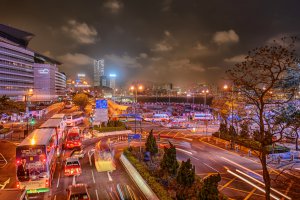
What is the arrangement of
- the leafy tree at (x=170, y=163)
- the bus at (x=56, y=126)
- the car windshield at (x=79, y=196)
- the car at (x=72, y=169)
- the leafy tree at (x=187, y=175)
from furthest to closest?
the bus at (x=56, y=126) → the car at (x=72, y=169) → the leafy tree at (x=170, y=163) → the leafy tree at (x=187, y=175) → the car windshield at (x=79, y=196)

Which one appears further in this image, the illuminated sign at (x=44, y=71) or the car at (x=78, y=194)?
the illuminated sign at (x=44, y=71)

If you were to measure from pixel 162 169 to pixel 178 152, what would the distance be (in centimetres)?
1343

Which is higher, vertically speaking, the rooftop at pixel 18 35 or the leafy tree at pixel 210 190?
the rooftop at pixel 18 35

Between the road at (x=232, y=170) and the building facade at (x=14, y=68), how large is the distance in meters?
90.3

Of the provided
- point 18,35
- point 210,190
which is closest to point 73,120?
point 210,190

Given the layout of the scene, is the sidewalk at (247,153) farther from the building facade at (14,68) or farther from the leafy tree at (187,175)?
the building facade at (14,68)

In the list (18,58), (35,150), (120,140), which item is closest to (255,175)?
(35,150)

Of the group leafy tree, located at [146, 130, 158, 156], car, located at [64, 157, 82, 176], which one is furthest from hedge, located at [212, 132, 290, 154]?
car, located at [64, 157, 82, 176]

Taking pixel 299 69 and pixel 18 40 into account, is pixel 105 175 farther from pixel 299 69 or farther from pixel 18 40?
pixel 18 40

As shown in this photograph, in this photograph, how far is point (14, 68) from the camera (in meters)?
119

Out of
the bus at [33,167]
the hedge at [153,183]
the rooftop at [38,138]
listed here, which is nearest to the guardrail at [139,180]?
the hedge at [153,183]

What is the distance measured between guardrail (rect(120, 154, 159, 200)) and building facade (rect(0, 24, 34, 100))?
9461 cm

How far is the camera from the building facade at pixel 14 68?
361 feet

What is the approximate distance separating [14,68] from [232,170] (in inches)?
4522
